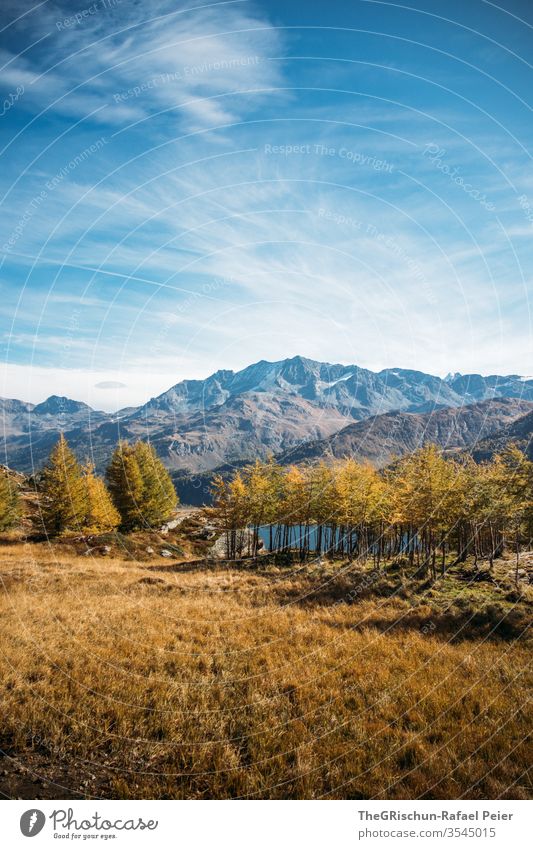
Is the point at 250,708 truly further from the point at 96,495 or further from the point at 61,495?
the point at 96,495

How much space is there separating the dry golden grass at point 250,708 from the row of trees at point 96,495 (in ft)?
114

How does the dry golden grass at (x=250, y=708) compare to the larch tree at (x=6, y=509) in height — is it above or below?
above

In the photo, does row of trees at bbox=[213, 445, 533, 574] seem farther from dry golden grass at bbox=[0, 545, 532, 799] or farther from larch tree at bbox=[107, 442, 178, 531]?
dry golden grass at bbox=[0, 545, 532, 799]

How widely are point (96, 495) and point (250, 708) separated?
4633cm

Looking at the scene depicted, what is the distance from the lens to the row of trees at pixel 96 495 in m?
46.1

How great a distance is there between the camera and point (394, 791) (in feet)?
18.9

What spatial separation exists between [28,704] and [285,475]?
4381 centimetres

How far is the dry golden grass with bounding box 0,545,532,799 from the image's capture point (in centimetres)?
584

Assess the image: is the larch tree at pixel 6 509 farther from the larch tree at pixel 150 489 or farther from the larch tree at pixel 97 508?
the larch tree at pixel 150 489

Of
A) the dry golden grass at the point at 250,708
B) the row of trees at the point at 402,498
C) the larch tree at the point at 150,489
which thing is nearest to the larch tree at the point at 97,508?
the larch tree at the point at 150,489

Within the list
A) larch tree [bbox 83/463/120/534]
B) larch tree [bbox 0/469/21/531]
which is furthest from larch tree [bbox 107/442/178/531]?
larch tree [bbox 0/469/21/531]

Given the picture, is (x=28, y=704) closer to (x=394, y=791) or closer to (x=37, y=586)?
(x=394, y=791)
